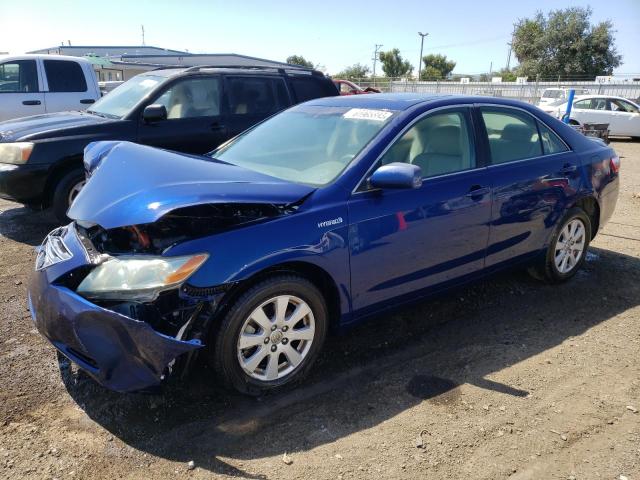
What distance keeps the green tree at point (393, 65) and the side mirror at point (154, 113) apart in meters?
83.7

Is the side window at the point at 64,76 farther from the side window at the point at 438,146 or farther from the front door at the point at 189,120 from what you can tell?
the side window at the point at 438,146

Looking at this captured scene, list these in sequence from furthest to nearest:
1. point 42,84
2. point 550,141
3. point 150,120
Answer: point 42,84 → point 150,120 → point 550,141

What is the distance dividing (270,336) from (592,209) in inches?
135

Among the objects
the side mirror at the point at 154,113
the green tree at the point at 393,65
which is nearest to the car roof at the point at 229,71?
the side mirror at the point at 154,113

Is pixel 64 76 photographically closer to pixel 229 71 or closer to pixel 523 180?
pixel 229 71

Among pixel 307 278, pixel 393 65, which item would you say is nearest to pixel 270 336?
pixel 307 278

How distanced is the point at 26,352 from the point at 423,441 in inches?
100

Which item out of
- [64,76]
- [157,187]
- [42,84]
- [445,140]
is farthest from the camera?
[64,76]

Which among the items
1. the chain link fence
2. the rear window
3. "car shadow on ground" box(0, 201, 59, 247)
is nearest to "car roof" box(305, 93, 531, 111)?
the rear window

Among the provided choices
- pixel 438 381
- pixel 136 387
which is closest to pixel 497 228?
pixel 438 381

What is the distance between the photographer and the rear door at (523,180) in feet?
12.8

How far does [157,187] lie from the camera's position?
273cm

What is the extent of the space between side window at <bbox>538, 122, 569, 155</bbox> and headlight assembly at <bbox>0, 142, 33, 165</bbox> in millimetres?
5065

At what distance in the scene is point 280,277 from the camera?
282 centimetres
